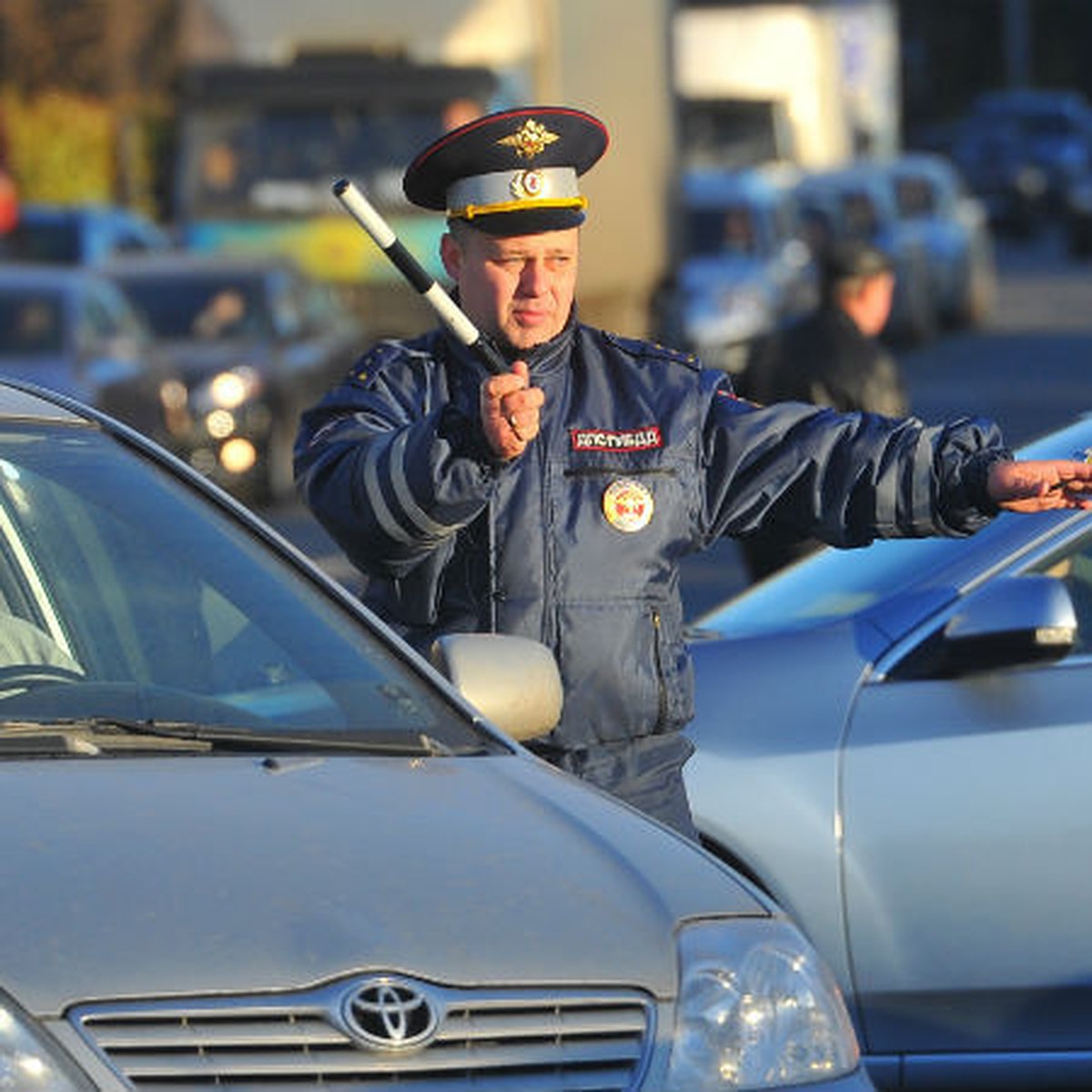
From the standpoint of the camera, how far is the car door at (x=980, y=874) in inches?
269

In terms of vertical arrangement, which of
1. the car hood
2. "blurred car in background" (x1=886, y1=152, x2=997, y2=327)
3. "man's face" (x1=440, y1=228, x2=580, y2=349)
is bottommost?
"blurred car in background" (x1=886, y1=152, x2=997, y2=327)

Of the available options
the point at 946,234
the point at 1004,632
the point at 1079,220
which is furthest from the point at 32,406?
the point at 1079,220

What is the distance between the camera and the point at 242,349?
71.7 feet

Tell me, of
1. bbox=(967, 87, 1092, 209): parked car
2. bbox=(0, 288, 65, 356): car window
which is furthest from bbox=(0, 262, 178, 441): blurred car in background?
bbox=(967, 87, 1092, 209): parked car

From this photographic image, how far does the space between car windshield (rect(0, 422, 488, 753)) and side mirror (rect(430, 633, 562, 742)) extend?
49 millimetres

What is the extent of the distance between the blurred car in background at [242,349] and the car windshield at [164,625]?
14.8m

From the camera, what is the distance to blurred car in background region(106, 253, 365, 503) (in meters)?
20.8

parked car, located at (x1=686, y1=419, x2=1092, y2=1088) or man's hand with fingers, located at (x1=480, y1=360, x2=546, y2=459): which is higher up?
man's hand with fingers, located at (x1=480, y1=360, x2=546, y2=459)

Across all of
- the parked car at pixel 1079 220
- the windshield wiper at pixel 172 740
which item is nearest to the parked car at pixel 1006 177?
the parked car at pixel 1079 220

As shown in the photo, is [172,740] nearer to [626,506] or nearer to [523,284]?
[626,506]

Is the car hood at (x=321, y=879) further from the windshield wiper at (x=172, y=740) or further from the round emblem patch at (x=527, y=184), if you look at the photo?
the round emblem patch at (x=527, y=184)

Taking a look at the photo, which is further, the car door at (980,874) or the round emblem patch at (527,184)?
the car door at (980,874)

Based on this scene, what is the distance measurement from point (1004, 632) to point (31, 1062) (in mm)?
3275

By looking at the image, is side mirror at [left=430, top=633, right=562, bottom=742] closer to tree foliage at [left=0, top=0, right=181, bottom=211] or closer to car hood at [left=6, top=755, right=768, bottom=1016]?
car hood at [left=6, top=755, right=768, bottom=1016]
